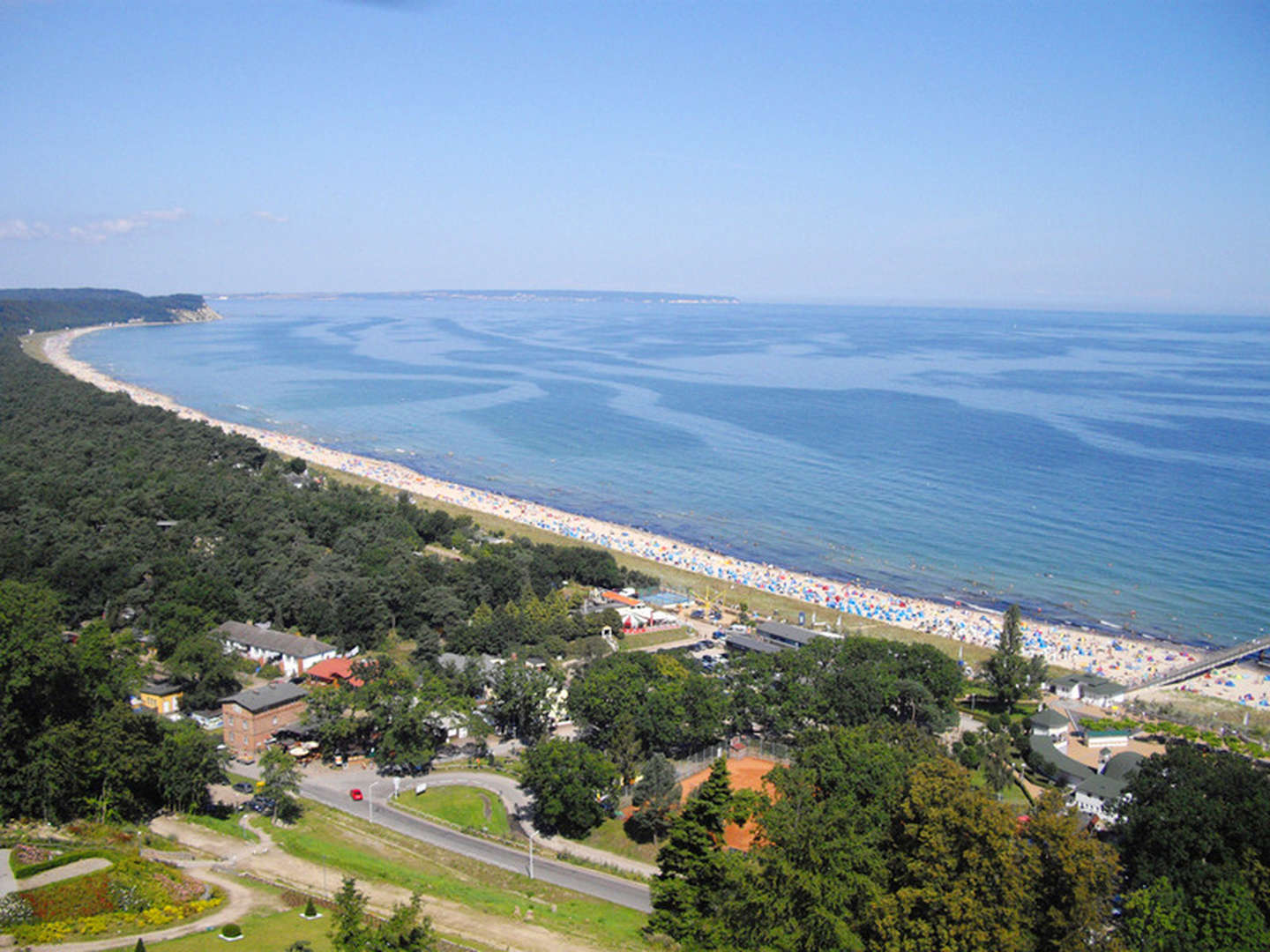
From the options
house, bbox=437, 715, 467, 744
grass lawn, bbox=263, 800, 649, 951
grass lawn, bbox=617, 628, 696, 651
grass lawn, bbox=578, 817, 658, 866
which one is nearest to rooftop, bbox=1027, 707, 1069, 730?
grass lawn, bbox=617, 628, 696, 651

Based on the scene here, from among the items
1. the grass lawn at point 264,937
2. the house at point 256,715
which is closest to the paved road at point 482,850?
the house at point 256,715

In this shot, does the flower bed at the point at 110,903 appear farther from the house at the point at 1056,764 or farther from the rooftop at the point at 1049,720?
the rooftop at the point at 1049,720

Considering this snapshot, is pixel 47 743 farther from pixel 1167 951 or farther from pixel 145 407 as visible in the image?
pixel 145 407

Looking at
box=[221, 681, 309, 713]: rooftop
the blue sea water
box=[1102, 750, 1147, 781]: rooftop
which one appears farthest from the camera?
the blue sea water

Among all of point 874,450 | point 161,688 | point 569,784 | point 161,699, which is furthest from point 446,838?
point 874,450

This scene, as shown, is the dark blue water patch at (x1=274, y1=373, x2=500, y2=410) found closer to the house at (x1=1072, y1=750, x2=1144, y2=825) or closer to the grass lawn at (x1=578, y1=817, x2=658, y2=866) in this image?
the grass lawn at (x1=578, y1=817, x2=658, y2=866)
